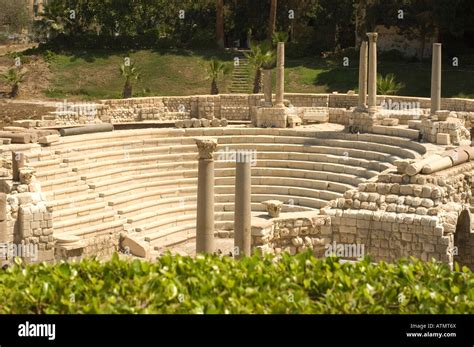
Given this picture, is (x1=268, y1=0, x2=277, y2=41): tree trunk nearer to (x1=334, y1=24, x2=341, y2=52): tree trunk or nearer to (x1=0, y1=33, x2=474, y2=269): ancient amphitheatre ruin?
(x1=334, y1=24, x2=341, y2=52): tree trunk

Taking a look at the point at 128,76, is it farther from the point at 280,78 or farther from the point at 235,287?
the point at 235,287

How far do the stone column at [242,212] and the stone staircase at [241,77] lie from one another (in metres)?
21.6


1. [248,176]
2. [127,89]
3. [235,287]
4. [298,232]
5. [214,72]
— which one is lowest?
[298,232]

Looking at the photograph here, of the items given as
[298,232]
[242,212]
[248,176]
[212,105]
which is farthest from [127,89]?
[242,212]

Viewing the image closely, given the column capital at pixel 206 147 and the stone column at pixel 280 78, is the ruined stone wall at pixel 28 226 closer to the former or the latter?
the column capital at pixel 206 147

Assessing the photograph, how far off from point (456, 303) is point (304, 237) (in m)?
14.6

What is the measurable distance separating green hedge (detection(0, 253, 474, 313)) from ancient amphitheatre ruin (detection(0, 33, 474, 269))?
8.50 metres

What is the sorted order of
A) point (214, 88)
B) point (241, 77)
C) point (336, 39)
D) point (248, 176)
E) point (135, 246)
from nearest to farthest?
point (248, 176), point (135, 246), point (214, 88), point (241, 77), point (336, 39)

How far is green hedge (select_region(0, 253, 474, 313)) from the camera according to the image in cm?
1416

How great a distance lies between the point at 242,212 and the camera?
994 inches

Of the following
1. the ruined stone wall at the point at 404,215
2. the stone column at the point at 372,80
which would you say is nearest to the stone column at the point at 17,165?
the ruined stone wall at the point at 404,215

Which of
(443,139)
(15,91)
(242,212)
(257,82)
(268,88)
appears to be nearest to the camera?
(242,212)

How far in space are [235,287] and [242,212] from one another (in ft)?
34.1
